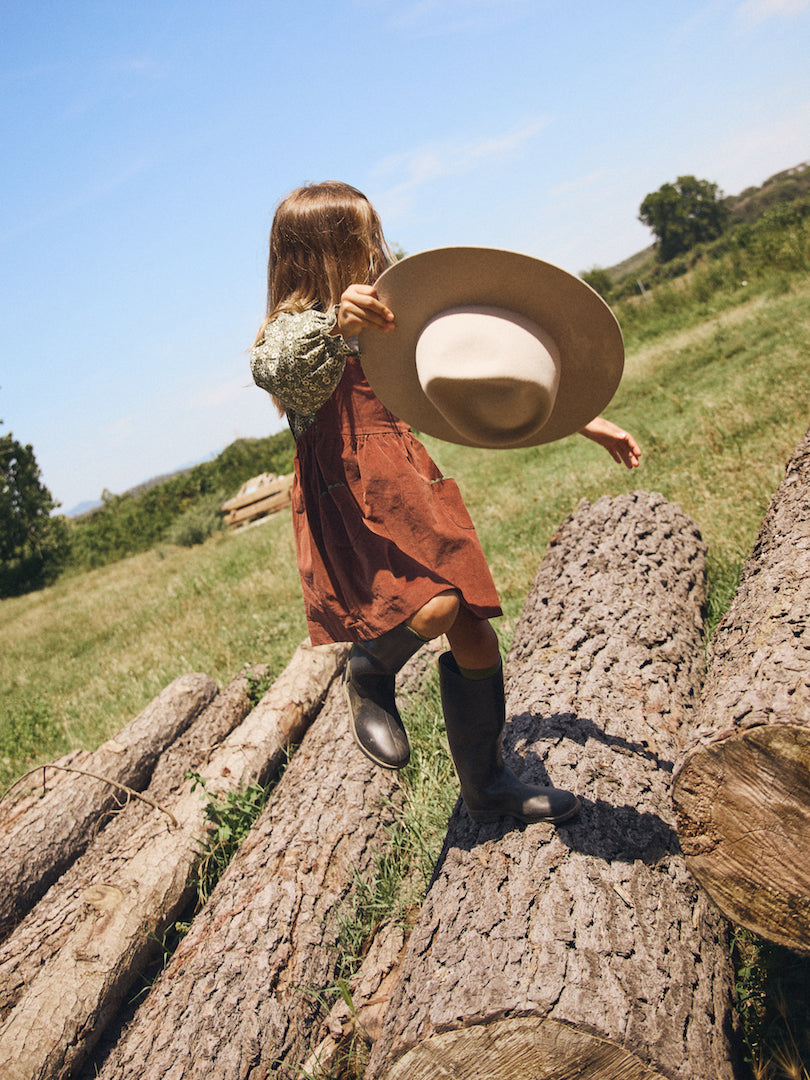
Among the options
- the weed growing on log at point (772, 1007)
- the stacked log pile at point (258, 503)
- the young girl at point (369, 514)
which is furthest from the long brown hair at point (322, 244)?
the stacked log pile at point (258, 503)

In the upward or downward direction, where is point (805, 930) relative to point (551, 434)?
downward

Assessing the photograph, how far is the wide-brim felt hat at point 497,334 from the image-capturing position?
69.1 inches

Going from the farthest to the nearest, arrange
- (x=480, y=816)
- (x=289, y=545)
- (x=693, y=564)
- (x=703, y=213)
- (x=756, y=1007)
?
(x=703, y=213), (x=289, y=545), (x=693, y=564), (x=480, y=816), (x=756, y=1007)

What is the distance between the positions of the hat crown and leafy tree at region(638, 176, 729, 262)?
75338mm

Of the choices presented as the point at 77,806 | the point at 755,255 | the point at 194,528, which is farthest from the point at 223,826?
the point at 755,255

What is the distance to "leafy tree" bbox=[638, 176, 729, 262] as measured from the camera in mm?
67250

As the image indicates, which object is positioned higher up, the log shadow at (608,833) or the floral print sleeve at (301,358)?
the floral print sleeve at (301,358)

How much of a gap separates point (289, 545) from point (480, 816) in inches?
348

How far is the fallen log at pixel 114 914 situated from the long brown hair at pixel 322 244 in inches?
95.6

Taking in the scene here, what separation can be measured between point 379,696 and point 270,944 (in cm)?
97

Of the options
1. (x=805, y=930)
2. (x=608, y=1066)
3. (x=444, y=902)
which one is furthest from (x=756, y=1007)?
(x=444, y=902)

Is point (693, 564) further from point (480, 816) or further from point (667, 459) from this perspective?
point (667, 459)

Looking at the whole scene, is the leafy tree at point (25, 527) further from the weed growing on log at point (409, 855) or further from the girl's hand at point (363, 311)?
the girl's hand at point (363, 311)

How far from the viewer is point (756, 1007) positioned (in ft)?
6.55
